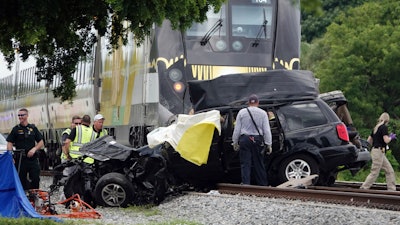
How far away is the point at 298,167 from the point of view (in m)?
15.7

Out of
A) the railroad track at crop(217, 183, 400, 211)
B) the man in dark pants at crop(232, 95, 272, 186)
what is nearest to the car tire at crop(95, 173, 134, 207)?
the railroad track at crop(217, 183, 400, 211)

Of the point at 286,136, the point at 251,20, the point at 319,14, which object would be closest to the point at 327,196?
the point at 286,136

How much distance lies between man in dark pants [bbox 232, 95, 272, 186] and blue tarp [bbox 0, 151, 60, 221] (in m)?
4.24

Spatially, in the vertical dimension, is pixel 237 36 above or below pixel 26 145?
above

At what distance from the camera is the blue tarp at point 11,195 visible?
39.6 ft

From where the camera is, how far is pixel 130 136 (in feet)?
66.8

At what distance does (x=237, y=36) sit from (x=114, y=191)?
6863 mm

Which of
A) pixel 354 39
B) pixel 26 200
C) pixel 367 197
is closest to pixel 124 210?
pixel 26 200

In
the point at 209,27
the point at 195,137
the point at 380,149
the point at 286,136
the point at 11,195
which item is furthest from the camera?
the point at 209,27

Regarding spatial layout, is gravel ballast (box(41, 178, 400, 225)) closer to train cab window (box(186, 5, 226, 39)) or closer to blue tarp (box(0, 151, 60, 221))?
blue tarp (box(0, 151, 60, 221))

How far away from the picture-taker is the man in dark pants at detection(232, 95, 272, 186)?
50.0 feet

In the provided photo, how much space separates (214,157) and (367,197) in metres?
3.80

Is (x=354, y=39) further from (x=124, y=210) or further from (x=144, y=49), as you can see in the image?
(x=124, y=210)

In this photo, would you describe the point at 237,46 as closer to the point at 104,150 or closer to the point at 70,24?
the point at 104,150
